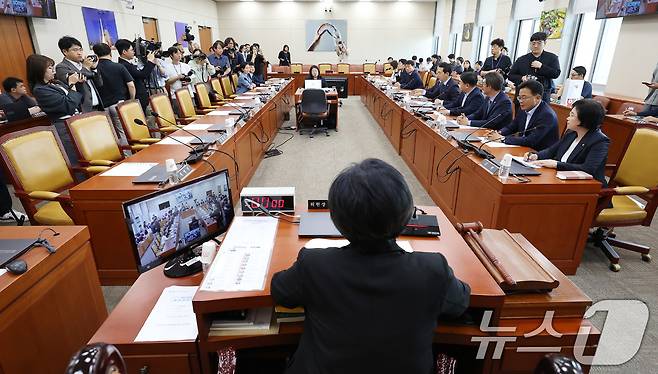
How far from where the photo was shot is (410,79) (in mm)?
7398

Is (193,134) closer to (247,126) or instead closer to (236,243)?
(247,126)

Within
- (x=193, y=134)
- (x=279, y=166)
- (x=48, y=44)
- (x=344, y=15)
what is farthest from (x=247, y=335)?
(x=344, y=15)

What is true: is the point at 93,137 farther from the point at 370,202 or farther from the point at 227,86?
the point at 227,86

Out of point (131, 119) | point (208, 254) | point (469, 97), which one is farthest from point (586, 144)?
point (131, 119)

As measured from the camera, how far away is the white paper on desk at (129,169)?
7.43ft

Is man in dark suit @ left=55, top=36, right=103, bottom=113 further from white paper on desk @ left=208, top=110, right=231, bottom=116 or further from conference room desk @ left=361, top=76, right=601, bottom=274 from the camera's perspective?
conference room desk @ left=361, top=76, right=601, bottom=274

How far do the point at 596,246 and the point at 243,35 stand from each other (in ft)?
44.3

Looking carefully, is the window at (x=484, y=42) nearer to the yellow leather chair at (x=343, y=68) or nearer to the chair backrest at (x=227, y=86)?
the yellow leather chair at (x=343, y=68)

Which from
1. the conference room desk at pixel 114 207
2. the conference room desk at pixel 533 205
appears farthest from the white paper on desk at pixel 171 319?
the conference room desk at pixel 533 205

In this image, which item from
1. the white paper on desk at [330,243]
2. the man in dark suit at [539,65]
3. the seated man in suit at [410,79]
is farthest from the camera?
the seated man in suit at [410,79]

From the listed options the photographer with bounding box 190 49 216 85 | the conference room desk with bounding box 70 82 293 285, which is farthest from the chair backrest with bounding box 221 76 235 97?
the conference room desk with bounding box 70 82 293 285

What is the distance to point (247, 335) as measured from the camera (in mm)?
1146

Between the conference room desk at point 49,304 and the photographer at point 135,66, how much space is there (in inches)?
133

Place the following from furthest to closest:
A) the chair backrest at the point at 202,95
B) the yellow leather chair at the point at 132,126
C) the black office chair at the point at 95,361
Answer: the chair backrest at the point at 202,95, the yellow leather chair at the point at 132,126, the black office chair at the point at 95,361
